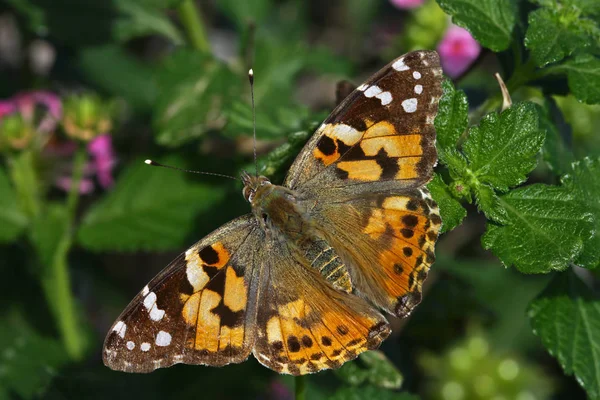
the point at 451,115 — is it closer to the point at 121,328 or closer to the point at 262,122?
the point at 262,122

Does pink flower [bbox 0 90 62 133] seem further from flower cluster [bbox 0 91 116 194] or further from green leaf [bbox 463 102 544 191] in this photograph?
green leaf [bbox 463 102 544 191]

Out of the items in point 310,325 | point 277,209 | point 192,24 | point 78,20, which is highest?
point 78,20

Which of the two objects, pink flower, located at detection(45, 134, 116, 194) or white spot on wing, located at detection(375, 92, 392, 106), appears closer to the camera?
white spot on wing, located at detection(375, 92, 392, 106)

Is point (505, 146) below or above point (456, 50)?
below

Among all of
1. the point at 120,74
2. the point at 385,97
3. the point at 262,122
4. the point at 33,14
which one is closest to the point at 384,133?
the point at 385,97

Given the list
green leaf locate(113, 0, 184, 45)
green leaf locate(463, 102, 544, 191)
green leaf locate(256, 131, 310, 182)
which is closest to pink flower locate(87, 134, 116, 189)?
green leaf locate(113, 0, 184, 45)

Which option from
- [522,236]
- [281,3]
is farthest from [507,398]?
[281,3]

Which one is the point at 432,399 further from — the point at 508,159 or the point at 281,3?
the point at 281,3
